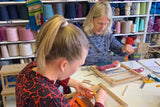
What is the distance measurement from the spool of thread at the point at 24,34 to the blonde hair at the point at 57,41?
1.95 m

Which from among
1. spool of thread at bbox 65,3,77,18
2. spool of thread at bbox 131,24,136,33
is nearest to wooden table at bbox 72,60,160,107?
spool of thread at bbox 65,3,77,18

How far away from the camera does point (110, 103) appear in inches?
33.5

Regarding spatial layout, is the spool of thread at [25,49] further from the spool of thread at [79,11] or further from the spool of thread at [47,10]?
the spool of thread at [79,11]

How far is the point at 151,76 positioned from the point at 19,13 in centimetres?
223

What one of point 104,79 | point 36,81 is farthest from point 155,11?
point 36,81

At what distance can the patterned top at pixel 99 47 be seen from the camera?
61.5 inches

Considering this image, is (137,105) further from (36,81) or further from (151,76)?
(36,81)

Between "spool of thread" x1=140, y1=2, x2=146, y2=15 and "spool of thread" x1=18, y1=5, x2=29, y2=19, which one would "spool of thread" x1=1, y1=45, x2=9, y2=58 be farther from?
"spool of thread" x1=140, y1=2, x2=146, y2=15

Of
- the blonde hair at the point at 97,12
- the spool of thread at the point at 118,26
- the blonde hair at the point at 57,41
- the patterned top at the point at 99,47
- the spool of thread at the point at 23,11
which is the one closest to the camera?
the blonde hair at the point at 57,41

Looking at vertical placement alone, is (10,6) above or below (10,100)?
above

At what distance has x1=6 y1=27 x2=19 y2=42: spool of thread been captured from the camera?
2.31 m

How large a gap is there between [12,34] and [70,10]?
1043 millimetres

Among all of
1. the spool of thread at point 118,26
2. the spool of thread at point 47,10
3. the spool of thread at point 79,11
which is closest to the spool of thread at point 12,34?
the spool of thread at point 47,10

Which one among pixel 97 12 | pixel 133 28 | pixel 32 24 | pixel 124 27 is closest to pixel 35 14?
pixel 32 24
